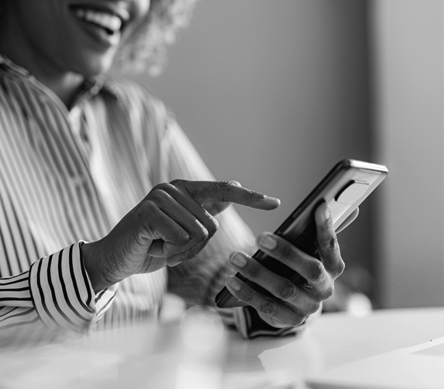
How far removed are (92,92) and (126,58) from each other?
1.34 feet

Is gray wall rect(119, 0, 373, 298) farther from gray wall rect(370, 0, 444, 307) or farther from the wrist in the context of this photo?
the wrist

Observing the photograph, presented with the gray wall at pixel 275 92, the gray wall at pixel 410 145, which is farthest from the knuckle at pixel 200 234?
the gray wall at pixel 410 145

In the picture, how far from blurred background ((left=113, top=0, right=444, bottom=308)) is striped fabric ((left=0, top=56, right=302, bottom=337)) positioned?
706 mm

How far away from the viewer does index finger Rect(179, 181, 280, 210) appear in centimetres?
59

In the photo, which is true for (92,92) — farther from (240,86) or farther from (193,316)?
(240,86)

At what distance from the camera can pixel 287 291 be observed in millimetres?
619

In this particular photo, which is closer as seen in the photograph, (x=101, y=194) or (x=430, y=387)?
(x=430, y=387)

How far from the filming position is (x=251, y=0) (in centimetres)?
195

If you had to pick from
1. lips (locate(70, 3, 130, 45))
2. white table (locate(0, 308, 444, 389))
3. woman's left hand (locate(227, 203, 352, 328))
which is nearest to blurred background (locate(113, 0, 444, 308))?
lips (locate(70, 3, 130, 45))

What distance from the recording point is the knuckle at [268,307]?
0.64 metres

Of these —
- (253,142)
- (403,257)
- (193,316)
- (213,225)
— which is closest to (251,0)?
(253,142)

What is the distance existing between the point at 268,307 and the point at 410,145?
1.83m

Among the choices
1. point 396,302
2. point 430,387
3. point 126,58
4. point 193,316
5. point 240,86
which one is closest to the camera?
point 430,387

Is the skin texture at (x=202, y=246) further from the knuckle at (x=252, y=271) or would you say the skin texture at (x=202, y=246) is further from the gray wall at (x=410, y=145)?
the gray wall at (x=410, y=145)
